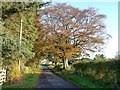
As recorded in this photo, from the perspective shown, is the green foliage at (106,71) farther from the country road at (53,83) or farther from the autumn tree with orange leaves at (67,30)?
the autumn tree with orange leaves at (67,30)

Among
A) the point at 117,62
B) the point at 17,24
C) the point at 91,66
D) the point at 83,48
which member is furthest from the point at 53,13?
the point at 117,62

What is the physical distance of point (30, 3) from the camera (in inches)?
898

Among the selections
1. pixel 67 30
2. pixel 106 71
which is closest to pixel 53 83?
pixel 106 71

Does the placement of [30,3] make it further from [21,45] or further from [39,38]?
[39,38]

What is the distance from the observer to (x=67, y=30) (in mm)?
52562

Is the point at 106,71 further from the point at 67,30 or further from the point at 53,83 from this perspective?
the point at 67,30

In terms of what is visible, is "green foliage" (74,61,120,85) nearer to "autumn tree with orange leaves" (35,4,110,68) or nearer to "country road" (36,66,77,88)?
"country road" (36,66,77,88)

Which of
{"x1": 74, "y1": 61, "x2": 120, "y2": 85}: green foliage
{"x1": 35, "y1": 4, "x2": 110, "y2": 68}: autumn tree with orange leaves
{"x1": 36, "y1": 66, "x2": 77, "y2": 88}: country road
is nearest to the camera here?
{"x1": 74, "y1": 61, "x2": 120, "y2": 85}: green foliage

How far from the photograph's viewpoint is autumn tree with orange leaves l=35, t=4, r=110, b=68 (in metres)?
52.8

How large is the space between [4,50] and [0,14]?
3250 millimetres

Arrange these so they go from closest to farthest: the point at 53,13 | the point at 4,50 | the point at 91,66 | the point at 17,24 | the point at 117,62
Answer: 1. the point at 117,62
2. the point at 4,50
3. the point at 91,66
4. the point at 17,24
5. the point at 53,13

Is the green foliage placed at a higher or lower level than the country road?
higher

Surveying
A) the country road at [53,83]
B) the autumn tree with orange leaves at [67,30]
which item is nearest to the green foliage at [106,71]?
the country road at [53,83]

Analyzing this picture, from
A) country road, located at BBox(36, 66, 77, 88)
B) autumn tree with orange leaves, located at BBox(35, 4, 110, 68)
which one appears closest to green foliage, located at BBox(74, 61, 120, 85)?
country road, located at BBox(36, 66, 77, 88)
